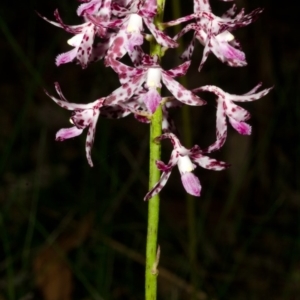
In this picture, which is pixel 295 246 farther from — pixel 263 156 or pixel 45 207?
pixel 45 207

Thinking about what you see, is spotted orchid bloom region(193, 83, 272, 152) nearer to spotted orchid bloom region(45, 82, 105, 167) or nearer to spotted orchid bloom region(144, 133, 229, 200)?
spotted orchid bloom region(144, 133, 229, 200)

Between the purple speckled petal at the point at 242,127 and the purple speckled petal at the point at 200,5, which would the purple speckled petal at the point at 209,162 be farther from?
the purple speckled petal at the point at 200,5

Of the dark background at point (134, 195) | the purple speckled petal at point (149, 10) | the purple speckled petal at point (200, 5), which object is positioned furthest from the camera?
the dark background at point (134, 195)

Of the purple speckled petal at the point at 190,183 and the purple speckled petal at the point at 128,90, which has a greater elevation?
the purple speckled petal at the point at 128,90

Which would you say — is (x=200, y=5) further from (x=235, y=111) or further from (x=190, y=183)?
(x=190, y=183)

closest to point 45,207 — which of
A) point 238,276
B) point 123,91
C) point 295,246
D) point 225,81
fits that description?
point 238,276

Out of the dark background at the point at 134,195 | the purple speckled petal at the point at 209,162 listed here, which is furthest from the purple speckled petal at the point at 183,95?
the dark background at the point at 134,195
